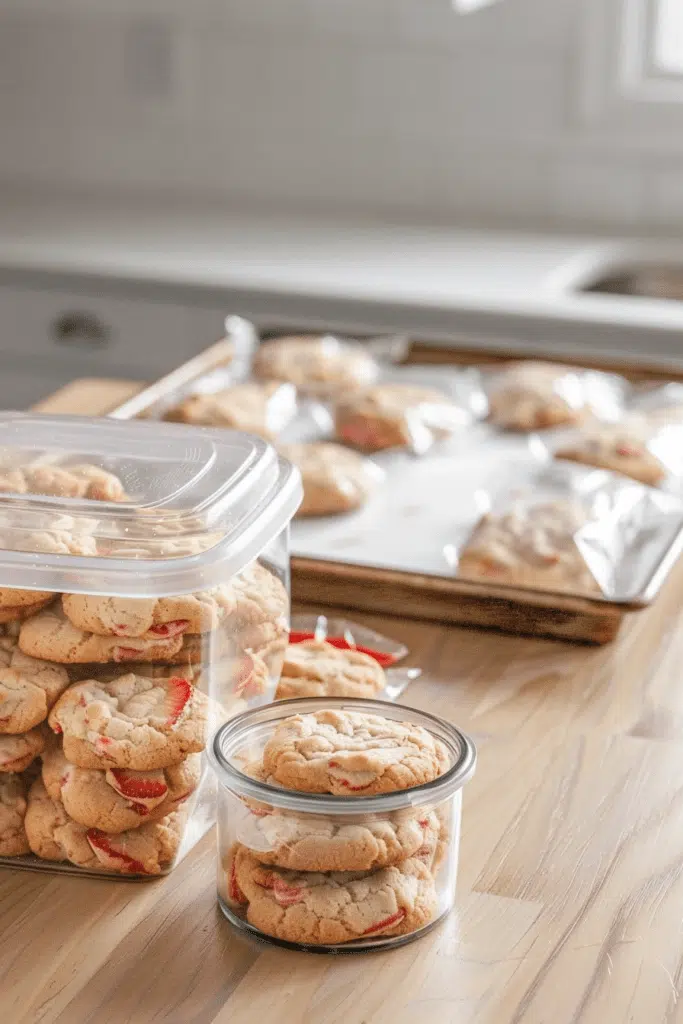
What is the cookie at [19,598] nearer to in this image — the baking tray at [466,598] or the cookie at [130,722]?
the cookie at [130,722]

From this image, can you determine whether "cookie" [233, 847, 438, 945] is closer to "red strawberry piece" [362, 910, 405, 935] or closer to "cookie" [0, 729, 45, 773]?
"red strawberry piece" [362, 910, 405, 935]

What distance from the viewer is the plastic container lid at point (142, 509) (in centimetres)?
81

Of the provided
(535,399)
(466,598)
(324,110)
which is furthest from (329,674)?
(324,110)

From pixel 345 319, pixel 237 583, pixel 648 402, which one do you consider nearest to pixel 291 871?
pixel 237 583

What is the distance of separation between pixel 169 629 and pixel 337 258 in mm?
1826

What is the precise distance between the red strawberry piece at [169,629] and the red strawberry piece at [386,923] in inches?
8.0

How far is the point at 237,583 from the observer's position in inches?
34.8

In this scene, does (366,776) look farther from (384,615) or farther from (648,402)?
(648,402)

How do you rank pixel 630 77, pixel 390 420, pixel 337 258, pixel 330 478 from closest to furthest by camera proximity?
pixel 330 478, pixel 390 420, pixel 337 258, pixel 630 77

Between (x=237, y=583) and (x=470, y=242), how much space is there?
1.94 m

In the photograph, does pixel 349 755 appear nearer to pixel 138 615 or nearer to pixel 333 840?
pixel 333 840

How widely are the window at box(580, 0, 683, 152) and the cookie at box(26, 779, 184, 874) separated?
228cm

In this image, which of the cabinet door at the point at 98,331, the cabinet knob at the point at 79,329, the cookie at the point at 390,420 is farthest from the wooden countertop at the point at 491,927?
the cabinet knob at the point at 79,329

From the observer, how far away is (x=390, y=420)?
1.78 metres
